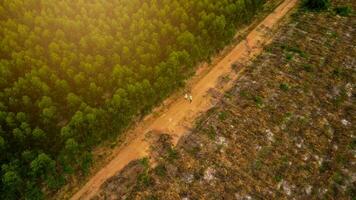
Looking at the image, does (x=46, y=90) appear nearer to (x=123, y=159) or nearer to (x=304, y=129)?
(x=123, y=159)

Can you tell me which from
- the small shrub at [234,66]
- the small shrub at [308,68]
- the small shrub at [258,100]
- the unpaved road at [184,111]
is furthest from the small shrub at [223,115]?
the small shrub at [308,68]

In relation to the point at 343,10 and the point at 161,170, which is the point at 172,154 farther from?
the point at 343,10

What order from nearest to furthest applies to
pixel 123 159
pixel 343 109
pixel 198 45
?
pixel 123 159
pixel 343 109
pixel 198 45

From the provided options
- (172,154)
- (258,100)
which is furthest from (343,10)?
(172,154)

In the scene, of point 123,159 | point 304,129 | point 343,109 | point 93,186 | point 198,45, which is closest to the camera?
point 93,186

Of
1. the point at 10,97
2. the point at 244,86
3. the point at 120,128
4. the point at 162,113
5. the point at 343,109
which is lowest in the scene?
the point at 343,109

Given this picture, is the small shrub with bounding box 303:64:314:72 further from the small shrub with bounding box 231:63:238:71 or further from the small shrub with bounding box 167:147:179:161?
the small shrub with bounding box 167:147:179:161

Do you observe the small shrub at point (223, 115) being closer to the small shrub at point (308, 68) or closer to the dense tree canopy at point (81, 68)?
the dense tree canopy at point (81, 68)

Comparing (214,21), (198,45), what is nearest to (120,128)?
(198,45)
